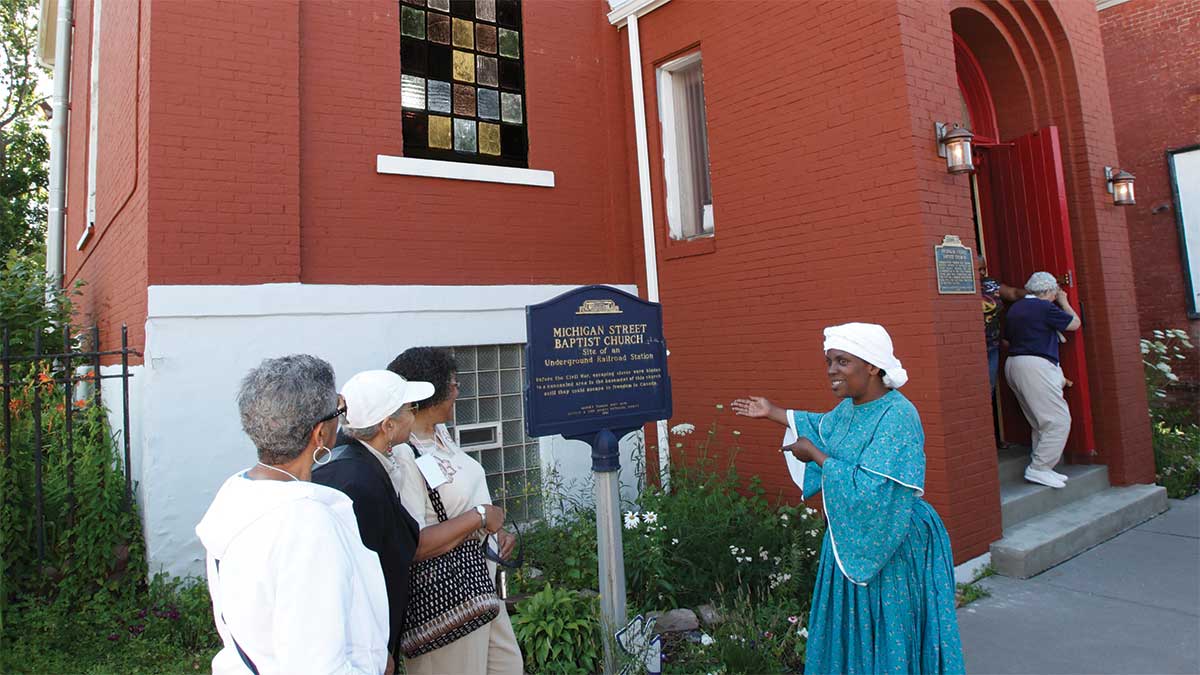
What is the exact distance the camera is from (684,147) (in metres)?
7.32

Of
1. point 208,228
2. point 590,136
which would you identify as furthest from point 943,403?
point 208,228

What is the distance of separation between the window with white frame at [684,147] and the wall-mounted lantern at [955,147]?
2325 millimetres

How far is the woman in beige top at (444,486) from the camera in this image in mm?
2643

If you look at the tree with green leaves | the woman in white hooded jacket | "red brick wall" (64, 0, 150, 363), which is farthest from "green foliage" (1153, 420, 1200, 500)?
the tree with green leaves

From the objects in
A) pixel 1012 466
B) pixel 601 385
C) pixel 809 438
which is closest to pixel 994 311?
pixel 1012 466

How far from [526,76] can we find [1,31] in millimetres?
18523

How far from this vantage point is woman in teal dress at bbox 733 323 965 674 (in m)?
2.83

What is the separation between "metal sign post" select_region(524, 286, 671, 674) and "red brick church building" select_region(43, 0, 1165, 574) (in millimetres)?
2519

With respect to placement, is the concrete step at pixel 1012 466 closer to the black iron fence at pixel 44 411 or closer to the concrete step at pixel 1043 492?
the concrete step at pixel 1043 492

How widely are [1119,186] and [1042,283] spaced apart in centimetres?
163

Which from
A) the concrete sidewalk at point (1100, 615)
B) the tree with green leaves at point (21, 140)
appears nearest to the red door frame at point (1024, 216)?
the concrete sidewalk at point (1100, 615)

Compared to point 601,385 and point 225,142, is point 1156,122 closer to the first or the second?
point 601,385

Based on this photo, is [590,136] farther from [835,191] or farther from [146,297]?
[146,297]

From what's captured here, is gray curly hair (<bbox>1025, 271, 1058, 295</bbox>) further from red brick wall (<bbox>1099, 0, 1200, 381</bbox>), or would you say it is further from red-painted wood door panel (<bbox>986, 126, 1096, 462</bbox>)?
red brick wall (<bbox>1099, 0, 1200, 381</bbox>)
